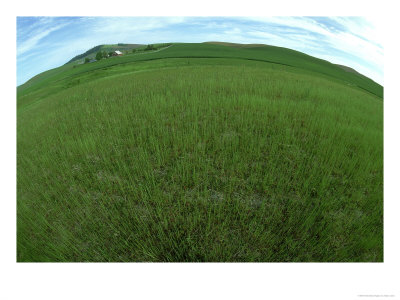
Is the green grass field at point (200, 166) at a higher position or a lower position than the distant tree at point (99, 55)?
lower

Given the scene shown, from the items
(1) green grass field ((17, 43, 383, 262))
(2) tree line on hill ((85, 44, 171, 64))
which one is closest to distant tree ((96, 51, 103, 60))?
(2) tree line on hill ((85, 44, 171, 64))

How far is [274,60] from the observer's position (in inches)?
138

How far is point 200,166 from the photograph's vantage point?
2393 mm

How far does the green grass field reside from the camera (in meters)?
2.11

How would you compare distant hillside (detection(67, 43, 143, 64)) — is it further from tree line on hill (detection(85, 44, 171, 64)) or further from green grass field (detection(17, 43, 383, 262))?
green grass field (detection(17, 43, 383, 262))

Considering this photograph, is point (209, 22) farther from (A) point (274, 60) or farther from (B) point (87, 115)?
(B) point (87, 115)

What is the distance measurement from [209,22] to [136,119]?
156cm

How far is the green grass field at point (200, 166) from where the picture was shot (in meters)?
2.11

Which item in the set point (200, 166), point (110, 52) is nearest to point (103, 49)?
point (110, 52)

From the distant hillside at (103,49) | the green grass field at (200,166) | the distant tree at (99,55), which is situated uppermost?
the distant hillside at (103,49)

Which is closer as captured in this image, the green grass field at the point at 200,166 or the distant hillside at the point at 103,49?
the green grass field at the point at 200,166

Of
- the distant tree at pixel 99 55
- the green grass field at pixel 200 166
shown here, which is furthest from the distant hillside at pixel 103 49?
the green grass field at pixel 200 166

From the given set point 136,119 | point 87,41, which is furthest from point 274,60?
point 87,41

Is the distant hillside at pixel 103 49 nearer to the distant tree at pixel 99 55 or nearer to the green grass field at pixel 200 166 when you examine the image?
the distant tree at pixel 99 55
